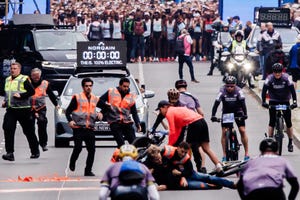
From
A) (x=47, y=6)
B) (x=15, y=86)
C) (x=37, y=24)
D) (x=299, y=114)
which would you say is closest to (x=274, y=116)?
(x=15, y=86)

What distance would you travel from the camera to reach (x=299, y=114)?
38.1 meters

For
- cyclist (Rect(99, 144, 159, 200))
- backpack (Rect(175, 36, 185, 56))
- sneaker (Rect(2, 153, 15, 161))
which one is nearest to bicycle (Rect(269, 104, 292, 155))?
sneaker (Rect(2, 153, 15, 161))

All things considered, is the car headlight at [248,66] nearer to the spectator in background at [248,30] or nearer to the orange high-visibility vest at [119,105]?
the spectator in background at [248,30]

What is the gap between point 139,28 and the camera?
5431cm

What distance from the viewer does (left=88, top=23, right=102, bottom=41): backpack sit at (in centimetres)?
5434

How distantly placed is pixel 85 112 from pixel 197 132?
2.35m

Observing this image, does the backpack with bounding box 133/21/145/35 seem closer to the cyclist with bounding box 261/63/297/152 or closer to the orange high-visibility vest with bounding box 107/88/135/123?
the cyclist with bounding box 261/63/297/152

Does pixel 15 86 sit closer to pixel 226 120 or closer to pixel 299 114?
pixel 226 120

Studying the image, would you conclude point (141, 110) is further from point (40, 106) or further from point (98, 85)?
point (40, 106)

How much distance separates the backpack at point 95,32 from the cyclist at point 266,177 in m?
38.1

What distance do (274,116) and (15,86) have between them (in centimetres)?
526

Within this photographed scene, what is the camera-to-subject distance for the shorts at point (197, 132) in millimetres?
24406

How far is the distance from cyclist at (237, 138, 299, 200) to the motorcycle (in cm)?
2647

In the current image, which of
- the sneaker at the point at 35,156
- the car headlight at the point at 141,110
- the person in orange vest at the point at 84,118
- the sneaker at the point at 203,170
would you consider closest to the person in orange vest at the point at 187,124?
the sneaker at the point at 203,170
